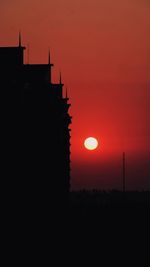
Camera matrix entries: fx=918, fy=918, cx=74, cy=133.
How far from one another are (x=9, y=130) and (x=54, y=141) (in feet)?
50.3

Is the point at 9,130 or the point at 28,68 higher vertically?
the point at 28,68

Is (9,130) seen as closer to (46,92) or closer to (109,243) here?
(109,243)

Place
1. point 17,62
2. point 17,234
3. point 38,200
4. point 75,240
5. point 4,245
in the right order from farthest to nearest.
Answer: point 38,200 < point 17,62 < point 75,240 < point 17,234 < point 4,245

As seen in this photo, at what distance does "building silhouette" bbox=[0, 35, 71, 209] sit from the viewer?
1799 inches

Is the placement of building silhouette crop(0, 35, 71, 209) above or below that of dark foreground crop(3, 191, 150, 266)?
above

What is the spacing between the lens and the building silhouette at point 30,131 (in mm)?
45688

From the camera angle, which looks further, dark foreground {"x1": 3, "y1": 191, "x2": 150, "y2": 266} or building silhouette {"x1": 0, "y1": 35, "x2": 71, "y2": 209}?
building silhouette {"x1": 0, "y1": 35, "x2": 71, "y2": 209}

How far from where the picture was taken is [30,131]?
5022 cm

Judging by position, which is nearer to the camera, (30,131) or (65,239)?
(65,239)

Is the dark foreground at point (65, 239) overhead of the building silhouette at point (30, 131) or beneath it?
beneath

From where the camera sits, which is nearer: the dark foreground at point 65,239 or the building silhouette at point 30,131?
the dark foreground at point 65,239

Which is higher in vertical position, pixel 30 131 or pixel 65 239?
pixel 30 131

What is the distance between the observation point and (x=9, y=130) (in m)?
45.6

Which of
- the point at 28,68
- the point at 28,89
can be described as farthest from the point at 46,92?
the point at 28,89
